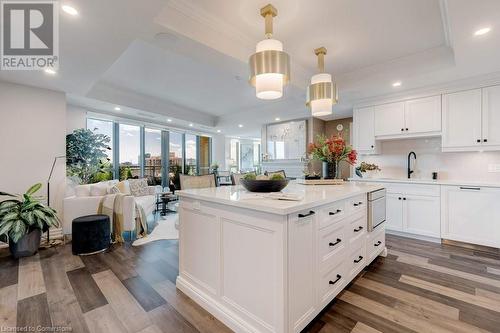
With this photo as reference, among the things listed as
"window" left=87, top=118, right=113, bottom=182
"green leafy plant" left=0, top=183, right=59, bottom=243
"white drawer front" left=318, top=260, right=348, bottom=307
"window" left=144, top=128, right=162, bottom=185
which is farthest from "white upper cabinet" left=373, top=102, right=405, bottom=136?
"window" left=144, top=128, right=162, bottom=185

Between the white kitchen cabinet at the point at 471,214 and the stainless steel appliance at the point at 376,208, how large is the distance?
1407mm

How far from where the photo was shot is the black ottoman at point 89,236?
2967mm

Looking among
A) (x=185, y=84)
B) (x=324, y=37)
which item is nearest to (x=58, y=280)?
(x=185, y=84)

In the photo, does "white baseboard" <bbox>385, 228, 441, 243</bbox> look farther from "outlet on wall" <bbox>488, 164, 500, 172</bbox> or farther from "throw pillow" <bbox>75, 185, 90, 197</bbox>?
"throw pillow" <bbox>75, 185, 90, 197</bbox>

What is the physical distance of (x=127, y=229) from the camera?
348 centimetres

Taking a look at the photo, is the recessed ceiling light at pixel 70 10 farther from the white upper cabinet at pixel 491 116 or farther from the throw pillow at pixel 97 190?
the white upper cabinet at pixel 491 116

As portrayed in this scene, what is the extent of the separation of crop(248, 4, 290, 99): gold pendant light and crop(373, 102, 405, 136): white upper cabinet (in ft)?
9.53

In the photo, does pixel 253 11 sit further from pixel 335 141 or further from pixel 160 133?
pixel 160 133

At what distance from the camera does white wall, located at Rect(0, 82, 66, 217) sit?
3.33m

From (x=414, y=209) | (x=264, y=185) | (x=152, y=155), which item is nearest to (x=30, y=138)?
(x=152, y=155)

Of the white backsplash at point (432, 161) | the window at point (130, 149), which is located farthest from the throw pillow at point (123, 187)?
the white backsplash at point (432, 161)

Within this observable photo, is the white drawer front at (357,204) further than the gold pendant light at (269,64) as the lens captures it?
Yes

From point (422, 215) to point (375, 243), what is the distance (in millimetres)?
1534

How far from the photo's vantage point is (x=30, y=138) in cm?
351
